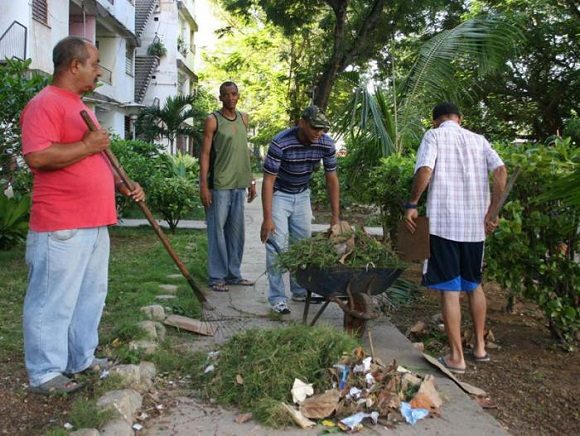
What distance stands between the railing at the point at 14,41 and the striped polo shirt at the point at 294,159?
10.6 metres

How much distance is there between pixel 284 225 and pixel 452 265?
169 cm

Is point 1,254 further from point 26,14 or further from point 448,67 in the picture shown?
point 26,14

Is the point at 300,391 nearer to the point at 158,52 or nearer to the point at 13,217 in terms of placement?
the point at 13,217

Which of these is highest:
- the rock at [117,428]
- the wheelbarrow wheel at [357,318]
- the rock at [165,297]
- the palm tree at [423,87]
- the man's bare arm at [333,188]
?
the palm tree at [423,87]

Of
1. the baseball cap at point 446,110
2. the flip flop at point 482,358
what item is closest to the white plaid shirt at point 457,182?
the baseball cap at point 446,110

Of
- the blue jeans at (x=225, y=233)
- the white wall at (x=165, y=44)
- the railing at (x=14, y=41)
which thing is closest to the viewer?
the blue jeans at (x=225, y=233)

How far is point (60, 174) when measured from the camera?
10.9 ft

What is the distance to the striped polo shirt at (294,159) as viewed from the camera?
5.19m

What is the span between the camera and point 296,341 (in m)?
3.70

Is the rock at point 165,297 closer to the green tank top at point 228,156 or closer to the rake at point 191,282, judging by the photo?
the rake at point 191,282

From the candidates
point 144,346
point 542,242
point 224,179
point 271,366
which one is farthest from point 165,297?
point 542,242

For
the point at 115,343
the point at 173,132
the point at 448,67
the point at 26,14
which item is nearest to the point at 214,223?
the point at 115,343

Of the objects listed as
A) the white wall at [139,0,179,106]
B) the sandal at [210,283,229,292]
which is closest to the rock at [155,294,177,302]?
the sandal at [210,283,229,292]

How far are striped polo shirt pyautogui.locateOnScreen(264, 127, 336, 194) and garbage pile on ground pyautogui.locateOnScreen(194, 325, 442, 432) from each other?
6.09 ft
